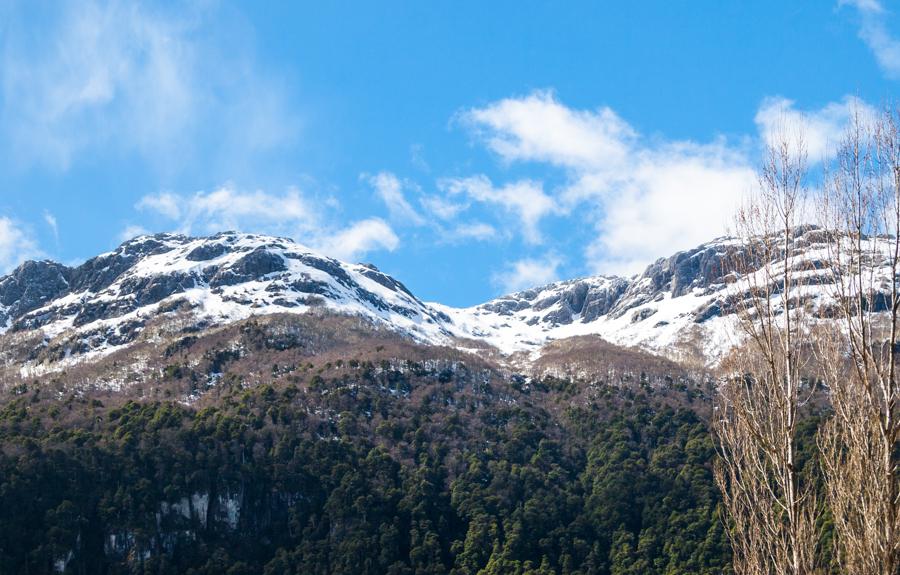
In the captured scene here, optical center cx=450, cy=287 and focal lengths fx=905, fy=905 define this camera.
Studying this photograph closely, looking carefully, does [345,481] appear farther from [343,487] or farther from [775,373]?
[775,373]

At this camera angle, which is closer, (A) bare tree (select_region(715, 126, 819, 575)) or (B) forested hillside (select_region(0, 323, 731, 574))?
(A) bare tree (select_region(715, 126, 819, 575))

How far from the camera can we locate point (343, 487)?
3932 inches

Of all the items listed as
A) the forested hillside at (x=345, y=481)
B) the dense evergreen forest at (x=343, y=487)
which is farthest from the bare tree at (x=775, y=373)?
the dense evergreen forest at (x=343, y=487)

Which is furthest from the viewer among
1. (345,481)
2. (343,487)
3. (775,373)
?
(345,481)

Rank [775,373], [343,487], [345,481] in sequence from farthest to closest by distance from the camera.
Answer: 1. [345,481]
2. [343,487]
3. [775,373]

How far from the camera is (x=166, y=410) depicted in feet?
360

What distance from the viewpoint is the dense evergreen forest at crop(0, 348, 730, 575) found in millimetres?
87938

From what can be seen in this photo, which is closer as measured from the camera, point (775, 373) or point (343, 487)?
point (775, 373)

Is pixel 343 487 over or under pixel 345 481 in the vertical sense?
under

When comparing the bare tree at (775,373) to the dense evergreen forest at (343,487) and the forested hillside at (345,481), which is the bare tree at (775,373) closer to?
the forested hillside at (345,481)

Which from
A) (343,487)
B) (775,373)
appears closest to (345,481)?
(343,487)

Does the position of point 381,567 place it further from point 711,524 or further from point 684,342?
point 684,342

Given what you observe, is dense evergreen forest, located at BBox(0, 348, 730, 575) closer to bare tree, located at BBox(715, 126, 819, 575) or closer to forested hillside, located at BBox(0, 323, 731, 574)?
forested hillside, located at BBox(0, 323, 731, 574)

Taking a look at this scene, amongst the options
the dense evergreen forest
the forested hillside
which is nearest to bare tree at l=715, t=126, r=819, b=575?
the forested hillside
